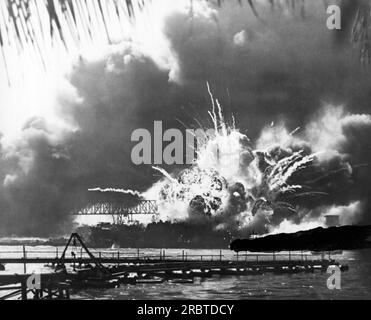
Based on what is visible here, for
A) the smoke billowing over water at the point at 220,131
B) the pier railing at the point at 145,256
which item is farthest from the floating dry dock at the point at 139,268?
the smoke billowing over water at the point at 220,131

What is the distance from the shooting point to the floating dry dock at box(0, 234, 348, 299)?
15.0 ft

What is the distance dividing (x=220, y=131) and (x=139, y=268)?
4.52ft

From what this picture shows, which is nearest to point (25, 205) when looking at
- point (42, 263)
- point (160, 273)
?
point (42, 263)

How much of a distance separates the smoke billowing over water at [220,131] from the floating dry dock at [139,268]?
0.30 m

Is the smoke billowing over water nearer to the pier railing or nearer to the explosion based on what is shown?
the explosion

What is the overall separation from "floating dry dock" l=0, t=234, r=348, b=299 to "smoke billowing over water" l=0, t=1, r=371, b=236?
298mm

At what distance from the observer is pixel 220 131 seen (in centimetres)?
466
